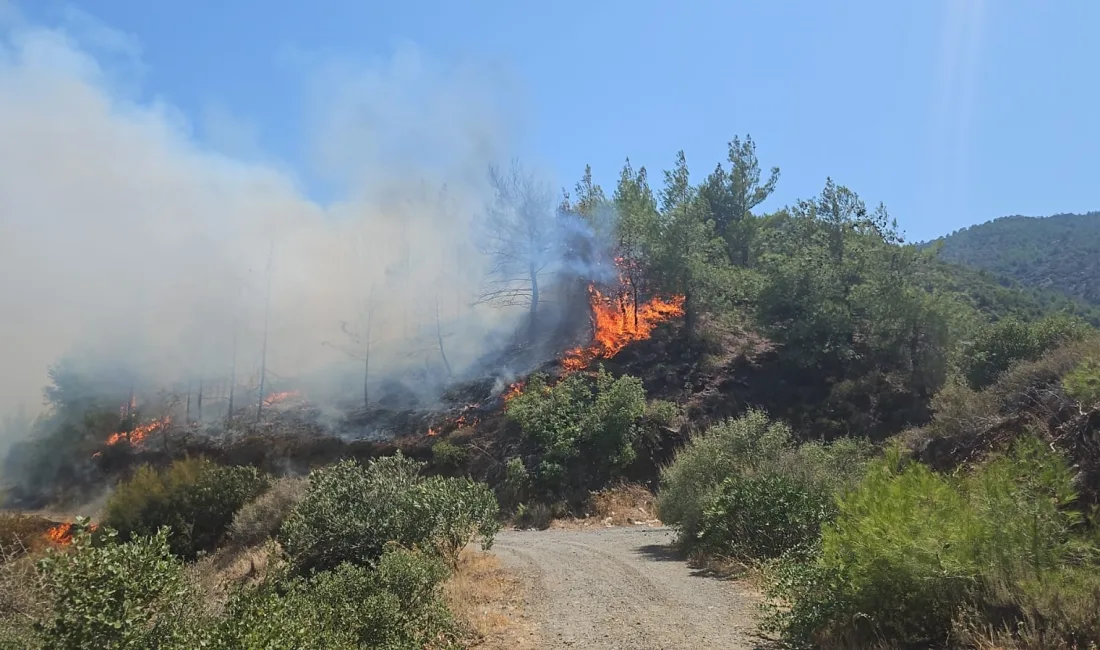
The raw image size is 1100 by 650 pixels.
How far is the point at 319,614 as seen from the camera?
26.9 ft

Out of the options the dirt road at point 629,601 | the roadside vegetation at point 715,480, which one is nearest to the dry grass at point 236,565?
the roadside vegetation at point 715,480

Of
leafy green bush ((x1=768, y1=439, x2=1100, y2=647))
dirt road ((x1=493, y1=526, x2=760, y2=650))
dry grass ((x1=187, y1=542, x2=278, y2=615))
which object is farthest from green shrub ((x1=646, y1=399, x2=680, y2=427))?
leafy green bush ((x1=768, y1=439, x2=1100, y2=647))

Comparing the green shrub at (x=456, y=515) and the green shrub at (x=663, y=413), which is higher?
the green shrub at (x=663, y=413)

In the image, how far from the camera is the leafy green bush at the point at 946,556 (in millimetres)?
5988

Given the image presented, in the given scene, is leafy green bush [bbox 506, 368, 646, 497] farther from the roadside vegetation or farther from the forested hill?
the forested hill

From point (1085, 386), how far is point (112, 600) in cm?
1245

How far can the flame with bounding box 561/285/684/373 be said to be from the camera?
37906mm

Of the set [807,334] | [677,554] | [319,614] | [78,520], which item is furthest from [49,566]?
[807,334]

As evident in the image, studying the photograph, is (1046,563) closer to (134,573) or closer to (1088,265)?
(134,573)

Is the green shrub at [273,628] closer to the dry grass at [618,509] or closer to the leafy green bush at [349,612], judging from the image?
the leafy green bush at [349,612]

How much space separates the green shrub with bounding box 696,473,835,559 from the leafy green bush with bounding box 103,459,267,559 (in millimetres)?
13963


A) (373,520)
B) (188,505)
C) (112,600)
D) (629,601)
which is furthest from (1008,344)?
(112,600)

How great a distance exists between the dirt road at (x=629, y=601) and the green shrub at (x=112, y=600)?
443cm

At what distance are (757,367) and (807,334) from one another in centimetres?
342
